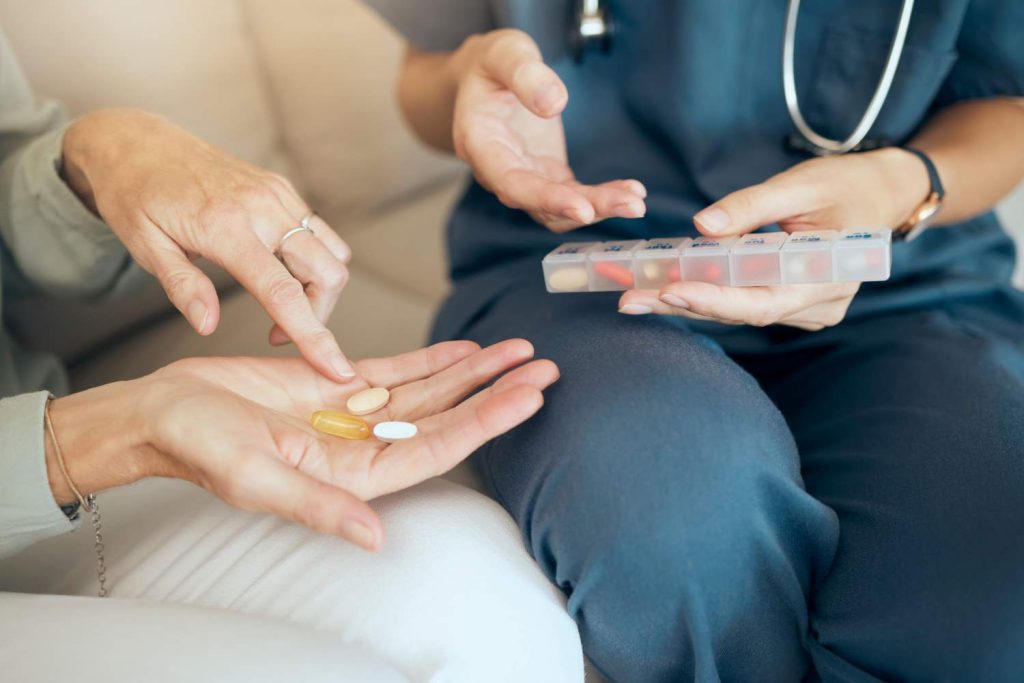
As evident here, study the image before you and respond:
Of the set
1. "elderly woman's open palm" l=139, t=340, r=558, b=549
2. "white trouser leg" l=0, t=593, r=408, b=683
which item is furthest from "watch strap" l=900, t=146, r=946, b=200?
"white trouser leg" l=0, t=593, r=408, b=683

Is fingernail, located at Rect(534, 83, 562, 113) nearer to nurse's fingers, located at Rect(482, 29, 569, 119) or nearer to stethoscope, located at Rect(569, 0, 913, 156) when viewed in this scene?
nurse's fingers, located at Rect(482, 29, 569, 119)

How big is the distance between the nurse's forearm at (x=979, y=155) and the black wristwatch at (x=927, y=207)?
17 mm

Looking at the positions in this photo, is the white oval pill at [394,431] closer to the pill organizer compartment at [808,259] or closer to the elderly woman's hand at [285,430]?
the elderly woman's hand at [285,430]

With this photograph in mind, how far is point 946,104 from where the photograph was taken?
34.0 inches

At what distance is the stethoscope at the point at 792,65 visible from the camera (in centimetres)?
77

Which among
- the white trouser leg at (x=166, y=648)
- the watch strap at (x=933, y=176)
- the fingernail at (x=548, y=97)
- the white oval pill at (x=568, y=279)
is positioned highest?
the fingernail at (x=548, y=97)

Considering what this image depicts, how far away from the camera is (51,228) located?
2.71ft

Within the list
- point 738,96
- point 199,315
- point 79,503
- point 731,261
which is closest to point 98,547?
point 79,503

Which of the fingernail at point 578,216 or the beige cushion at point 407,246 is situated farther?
the beige cushion at point 407,246

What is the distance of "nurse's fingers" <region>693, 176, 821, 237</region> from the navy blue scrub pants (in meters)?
0.10

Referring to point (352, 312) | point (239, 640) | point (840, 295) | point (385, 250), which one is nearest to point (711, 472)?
point (840, 295)

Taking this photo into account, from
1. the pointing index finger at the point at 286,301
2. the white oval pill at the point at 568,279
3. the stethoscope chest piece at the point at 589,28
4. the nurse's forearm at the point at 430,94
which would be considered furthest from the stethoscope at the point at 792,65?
the pointing index finger at the point at 286,301

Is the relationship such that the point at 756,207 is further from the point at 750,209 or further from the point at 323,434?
the point at 323,434

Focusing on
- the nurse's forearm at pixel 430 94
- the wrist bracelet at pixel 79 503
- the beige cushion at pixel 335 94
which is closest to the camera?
the wrist bracelet at pixel 79 503
